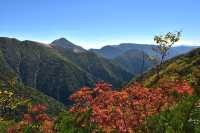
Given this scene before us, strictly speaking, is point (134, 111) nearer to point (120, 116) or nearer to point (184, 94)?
point (120, 116)

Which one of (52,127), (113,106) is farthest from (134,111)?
(52,127)

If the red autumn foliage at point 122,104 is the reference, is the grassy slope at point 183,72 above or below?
below

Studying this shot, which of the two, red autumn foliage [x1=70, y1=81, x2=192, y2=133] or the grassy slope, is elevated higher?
red autumn foliage [x1=70, y1=81, x2=192, y2=133]

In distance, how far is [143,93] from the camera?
3250cm

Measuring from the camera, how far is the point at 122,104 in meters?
30.9

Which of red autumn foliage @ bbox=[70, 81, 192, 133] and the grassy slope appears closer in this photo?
red autumn foliage @ bbox=[70, 81, 192, 133]

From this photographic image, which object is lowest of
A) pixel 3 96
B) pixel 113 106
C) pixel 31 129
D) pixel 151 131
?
pixel 31 129

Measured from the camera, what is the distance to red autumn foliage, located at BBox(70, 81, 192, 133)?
2816cm

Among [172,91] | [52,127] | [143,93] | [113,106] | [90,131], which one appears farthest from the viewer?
[52,127]

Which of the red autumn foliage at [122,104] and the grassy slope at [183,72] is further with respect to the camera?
the grassy slope at [183,72]

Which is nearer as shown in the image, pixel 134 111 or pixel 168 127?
pixel 168 127

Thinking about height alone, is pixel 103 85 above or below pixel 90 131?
above

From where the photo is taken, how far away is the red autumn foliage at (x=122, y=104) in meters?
28.2

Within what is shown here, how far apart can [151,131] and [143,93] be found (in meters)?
3.70
